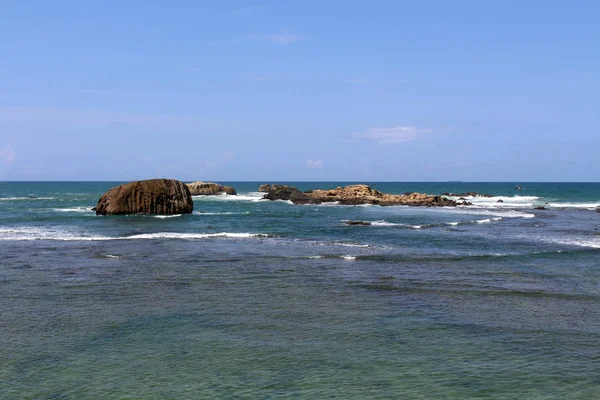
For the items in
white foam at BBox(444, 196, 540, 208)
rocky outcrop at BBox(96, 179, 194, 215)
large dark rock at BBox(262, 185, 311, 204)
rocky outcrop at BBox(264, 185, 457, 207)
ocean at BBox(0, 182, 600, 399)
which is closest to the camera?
ocean at BBox(0, 182, 600, 399)

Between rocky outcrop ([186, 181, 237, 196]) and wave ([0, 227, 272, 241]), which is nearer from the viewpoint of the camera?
wave ([0, 227, 272, 241])

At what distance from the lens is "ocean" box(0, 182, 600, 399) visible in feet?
36.7

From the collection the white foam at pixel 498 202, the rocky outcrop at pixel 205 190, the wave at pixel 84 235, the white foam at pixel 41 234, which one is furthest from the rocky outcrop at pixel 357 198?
the white foam at pixel 41 234

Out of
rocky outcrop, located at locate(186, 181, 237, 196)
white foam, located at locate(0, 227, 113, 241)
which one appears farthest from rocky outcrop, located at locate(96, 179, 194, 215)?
rocky outcrop, located at locate(186, 181, 237, 196)

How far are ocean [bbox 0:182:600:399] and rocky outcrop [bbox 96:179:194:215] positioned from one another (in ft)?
85.0

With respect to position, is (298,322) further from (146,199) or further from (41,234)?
(146,199)

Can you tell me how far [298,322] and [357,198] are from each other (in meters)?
78.5

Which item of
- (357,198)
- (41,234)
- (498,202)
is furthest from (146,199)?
(498,202)

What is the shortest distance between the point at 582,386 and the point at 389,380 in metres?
3.86

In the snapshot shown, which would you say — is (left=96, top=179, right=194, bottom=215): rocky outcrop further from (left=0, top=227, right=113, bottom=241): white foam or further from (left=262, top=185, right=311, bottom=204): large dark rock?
(left=262, top=185, right=311, bottom=204): large dark rock

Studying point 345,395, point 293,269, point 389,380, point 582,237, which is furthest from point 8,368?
point 582,237

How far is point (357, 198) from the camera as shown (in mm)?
93750

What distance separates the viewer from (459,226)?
50.0 meters

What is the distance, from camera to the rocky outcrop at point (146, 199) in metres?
59.9
